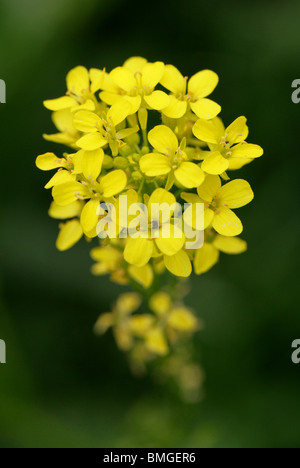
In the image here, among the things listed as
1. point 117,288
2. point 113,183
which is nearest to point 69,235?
point 113,183

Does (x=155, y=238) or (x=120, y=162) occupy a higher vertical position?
(x=120, y=162)

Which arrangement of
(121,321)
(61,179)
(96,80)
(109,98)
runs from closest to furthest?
1. (61,179)
2. (109,98)
3. (96,80)
4. (121,321)

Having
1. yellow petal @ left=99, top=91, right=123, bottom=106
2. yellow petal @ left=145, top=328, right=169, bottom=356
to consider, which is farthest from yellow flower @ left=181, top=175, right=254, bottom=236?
yellow petal @ left=145, top=328, right=169, bottom=356

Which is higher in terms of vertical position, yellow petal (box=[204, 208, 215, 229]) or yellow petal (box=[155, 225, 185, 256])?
yellow petal (box=[204, 208, 215, 229])

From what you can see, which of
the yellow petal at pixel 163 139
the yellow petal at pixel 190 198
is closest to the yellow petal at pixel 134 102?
the yellow petal at pixel 163 139

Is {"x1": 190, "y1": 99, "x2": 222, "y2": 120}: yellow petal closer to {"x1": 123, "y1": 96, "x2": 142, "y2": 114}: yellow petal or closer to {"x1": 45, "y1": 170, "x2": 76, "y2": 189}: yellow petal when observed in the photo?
{"x1": 123, "y1": 96, "x2": 142, "y2": 114}: yellow petal

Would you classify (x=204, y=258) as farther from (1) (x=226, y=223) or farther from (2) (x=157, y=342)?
(2) (x=157, y=342)

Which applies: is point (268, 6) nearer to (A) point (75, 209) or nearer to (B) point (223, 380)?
(A) point (75, 209)

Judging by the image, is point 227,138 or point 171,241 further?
point 227,138
